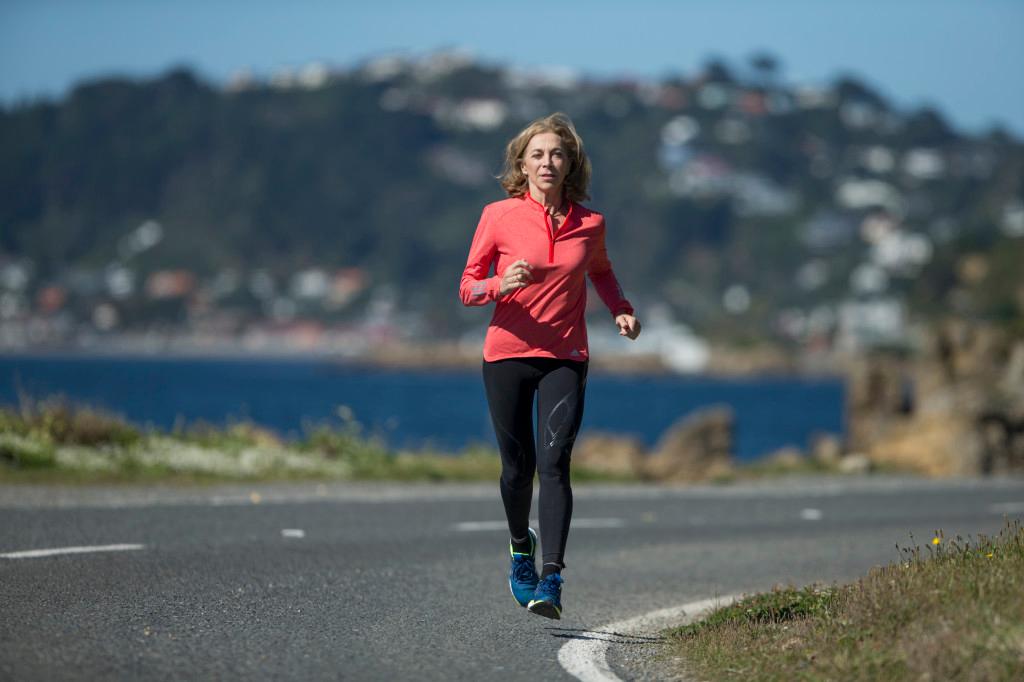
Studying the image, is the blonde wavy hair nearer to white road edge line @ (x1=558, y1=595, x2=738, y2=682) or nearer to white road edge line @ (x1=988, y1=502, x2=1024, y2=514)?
white road edge line @ (x1=558, y1=595, x2=738, y2=682)

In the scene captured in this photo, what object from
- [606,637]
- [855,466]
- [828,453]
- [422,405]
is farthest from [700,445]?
[422,405]

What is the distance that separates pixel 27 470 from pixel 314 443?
14.1 feet

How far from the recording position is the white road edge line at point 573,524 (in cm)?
1120

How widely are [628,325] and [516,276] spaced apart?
71cm

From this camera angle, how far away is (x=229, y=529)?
32.3ft

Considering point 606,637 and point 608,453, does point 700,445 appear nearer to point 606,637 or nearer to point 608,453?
point 608,453

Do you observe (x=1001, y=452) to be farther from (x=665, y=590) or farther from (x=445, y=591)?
(x=445, y=591)

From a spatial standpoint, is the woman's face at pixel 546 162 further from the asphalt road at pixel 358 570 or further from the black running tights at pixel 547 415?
the asphalt road at pixel 358 570

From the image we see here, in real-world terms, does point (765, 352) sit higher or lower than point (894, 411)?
lower

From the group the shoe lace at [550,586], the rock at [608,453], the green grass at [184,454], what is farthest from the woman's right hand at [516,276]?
the rock at [608,453]

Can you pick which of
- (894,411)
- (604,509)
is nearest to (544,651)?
(604,509)

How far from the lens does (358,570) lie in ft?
27.5

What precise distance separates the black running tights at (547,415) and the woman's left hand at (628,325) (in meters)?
0.24

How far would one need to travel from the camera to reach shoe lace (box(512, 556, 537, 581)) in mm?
6637
